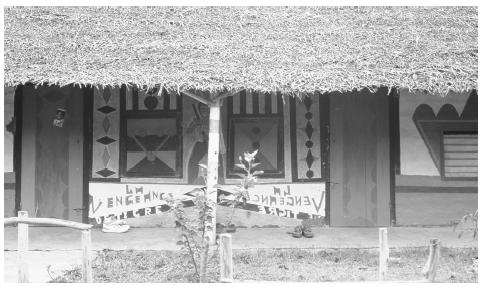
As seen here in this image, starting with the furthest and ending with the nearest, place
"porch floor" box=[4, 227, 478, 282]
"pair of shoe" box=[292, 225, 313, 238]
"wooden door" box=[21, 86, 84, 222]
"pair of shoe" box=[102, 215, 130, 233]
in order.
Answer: "wooden door" box=[21, 86, 84, 222], "pair of shoe" box=[102, 215, 130, 233], "pair of shoe" box=[292, 225, 313, 238], "porch floor" box=[4, 227, 478, 282]

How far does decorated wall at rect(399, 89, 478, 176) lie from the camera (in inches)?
274

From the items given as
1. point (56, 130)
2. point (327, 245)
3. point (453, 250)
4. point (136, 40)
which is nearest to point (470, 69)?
point (453, 250)

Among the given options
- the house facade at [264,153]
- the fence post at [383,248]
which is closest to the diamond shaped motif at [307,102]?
the house facade at [264,153]

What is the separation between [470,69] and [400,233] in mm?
2343

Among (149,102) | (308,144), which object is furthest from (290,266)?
(149,102)

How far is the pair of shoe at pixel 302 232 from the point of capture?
20.6 ft

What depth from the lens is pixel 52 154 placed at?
274 inches

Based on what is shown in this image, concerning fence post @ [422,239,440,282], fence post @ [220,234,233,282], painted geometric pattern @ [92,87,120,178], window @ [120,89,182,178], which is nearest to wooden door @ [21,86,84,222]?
painted geometric pattern @ [92,87,120,178]

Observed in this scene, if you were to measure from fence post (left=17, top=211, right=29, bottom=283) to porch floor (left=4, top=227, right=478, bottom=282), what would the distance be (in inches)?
47.5

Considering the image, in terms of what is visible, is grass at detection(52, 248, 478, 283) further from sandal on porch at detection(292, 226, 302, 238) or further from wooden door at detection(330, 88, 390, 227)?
wooden door at detection(330, 88, 390, 227)

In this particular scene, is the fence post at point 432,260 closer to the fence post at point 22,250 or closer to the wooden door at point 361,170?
the fence post at point 22,250

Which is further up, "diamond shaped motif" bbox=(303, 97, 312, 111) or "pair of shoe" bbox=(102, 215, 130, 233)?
"diamond shaped motif" bbox=(303, 97, 312, 111)

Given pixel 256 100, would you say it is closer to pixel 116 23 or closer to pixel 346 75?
pixel 346 75
